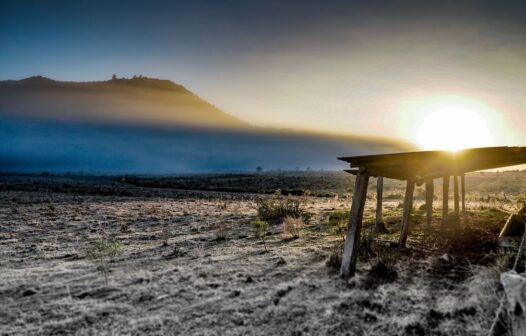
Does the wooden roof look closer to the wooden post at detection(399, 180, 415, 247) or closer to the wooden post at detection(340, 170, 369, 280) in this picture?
the wooden post at detection(340, 170, 369, 280)

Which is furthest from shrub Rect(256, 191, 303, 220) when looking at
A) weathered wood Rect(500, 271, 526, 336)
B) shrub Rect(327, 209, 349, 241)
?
weathered wood Rect(500, 271, 526, 336)

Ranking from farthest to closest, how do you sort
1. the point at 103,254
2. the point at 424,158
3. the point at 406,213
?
1. the point at 103,254
2. the point at 406,213
3. the point at 424,158

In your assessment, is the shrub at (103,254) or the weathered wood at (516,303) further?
the shrub at (103,254)

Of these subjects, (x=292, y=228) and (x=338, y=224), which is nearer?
(x=292, y=228)

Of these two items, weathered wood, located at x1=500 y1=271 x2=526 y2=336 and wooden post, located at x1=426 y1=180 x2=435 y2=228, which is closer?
weathered wood, located at x1=500 y1=271 x2=526 y2=336

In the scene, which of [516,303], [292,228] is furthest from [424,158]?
[292,228]

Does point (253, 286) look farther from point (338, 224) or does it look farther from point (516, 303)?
point (338, 224)

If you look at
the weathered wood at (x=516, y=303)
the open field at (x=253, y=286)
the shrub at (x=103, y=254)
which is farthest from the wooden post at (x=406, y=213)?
the shrub at (x=103, y=254)

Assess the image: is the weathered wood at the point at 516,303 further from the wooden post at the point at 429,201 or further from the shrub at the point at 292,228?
the wooden post at the point at 429,201

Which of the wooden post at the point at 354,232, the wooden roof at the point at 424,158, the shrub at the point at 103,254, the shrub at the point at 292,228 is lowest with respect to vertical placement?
the shrub at the point at 103,254

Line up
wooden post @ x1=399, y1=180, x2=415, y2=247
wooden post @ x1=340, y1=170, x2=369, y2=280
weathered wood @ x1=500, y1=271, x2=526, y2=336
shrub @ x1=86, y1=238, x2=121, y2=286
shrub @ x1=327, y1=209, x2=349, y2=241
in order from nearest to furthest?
1. weathered wood @ x1=500, y1=271, x2=526, y2=336
2. wooden post @ x1=340, y1=170, x2=369, y2=280
3. shrub @ x1=86, y1=238, x2=121, y2=286
4. wooden post @ x1=399, y1=180, x2=415, y2=247
5. shrub @ x1=327, y1=209, x2=349, y2=241

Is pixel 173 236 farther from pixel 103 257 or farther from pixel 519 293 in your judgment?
pixel 519 293

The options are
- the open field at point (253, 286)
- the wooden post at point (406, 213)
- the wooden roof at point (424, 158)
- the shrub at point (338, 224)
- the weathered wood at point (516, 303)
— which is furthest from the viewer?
the shrub at point (338, 224)

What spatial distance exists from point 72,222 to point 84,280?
11.6 m
